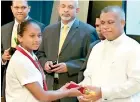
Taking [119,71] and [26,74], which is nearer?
[26,74]

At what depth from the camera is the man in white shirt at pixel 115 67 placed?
6.86ft

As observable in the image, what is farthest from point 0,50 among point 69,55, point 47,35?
point 69,55

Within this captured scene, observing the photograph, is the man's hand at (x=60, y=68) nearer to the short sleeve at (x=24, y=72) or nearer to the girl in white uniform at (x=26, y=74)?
the girl in white uniform at (x=26, y=74)

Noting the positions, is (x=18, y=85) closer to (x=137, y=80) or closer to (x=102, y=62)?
(x=102, y=62)

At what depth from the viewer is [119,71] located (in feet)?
6.98

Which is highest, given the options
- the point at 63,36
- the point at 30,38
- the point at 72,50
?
the point at 30,38

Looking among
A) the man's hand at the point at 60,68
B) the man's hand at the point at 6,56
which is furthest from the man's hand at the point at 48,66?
the man's hand at the point at 6,56

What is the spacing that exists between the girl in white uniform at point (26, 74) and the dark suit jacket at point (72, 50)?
0.86 m

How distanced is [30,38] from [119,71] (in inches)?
24.9

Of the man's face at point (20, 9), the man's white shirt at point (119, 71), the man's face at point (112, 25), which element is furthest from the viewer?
the man's face at point (20, 9)

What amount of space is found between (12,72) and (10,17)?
2.93 metres

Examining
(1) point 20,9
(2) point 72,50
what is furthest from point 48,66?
(1) point 20,9

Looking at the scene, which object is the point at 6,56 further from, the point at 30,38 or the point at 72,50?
the point at 30,38

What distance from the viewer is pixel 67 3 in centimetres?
304
